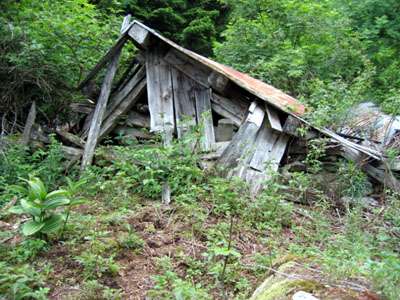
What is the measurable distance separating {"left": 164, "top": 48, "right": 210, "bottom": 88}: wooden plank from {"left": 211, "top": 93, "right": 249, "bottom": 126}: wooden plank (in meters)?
0.31

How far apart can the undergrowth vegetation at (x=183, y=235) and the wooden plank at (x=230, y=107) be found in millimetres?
1081

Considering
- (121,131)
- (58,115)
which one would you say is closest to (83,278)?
(121,131)

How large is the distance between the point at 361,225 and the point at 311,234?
60cm

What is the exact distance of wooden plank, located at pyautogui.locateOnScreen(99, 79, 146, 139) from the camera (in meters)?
7.24

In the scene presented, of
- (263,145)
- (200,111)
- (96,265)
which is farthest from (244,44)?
(96,265)

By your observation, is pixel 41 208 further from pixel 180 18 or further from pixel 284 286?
pixel 180 18

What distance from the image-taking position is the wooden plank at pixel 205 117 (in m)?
6.31

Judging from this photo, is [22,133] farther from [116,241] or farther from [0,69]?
[116,241]

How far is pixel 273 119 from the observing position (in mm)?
5957

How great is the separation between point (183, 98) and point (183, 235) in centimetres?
307

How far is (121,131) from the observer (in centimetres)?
734

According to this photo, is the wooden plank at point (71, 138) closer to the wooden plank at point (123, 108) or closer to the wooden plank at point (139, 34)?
the wooden plank at point (123, 108)

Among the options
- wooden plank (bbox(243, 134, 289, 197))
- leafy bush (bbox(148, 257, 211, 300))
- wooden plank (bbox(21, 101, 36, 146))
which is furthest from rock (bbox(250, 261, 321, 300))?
wooden plank (bbox(21, 101, 36, 146))

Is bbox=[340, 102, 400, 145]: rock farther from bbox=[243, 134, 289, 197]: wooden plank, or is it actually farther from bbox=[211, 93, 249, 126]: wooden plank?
bbox=[211, 93, 249, 126]: wooden plank
